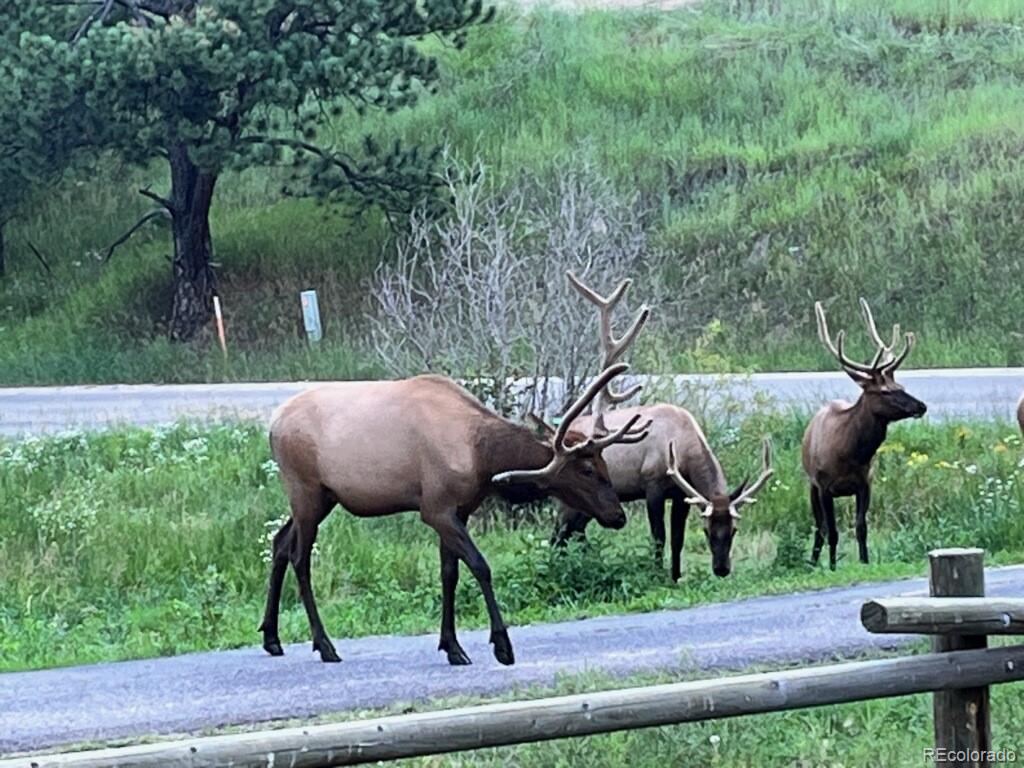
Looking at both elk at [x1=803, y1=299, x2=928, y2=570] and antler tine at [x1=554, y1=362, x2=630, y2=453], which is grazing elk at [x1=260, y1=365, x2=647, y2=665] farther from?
elk at [x1=803, y1=299, x2=928, y2=570]

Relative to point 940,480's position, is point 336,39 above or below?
above

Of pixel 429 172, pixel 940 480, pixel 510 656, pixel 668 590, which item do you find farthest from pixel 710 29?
pixel 510 656

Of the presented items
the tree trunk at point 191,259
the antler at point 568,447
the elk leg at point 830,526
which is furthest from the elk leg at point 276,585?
the tree trunk at point 191,259

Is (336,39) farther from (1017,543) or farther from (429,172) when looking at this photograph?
(1017,543)

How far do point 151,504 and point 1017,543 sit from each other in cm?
662

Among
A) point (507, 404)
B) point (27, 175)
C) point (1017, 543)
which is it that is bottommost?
point (1017, 543)

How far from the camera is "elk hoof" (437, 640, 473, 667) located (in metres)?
10.3

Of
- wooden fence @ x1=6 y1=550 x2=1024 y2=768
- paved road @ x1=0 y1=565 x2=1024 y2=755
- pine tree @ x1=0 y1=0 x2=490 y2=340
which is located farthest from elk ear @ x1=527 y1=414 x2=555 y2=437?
pine tree @ x1=0 y1=0 x2=490 y2=340

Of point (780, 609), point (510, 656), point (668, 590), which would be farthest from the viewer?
point (668, 590)

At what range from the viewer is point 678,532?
45.0 feet

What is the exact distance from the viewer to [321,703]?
937 centimetres

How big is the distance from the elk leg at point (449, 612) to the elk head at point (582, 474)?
1.56 feet

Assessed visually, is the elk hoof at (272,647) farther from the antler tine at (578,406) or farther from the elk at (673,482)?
the elk at (673,482)

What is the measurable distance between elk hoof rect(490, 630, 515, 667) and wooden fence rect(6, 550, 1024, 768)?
417cm
